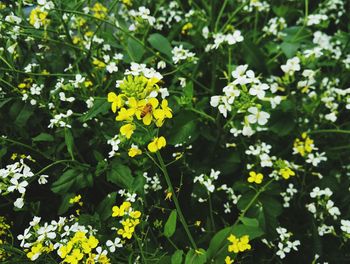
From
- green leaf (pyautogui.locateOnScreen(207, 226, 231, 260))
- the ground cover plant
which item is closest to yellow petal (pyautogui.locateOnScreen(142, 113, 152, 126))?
the ground cover plant

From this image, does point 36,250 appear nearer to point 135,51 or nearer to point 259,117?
point 259,117

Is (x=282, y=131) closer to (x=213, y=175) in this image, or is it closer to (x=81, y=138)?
(x=213, y=175)

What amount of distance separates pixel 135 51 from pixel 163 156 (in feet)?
1.70

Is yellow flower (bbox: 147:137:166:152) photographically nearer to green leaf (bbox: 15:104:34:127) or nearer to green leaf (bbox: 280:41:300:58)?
green leaf (bbox: 15:104:34:127)

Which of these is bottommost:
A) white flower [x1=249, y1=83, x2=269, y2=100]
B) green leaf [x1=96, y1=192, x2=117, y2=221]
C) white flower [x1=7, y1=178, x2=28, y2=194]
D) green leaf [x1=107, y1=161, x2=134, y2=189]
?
green leaf [x1=96, y1=192, x2=117, y2=221]

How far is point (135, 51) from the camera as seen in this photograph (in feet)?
6.22

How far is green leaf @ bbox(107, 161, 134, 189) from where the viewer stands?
1.53 metres

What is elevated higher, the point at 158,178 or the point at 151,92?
the point at 151,92

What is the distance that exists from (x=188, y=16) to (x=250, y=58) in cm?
42

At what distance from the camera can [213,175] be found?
1663 millimetres

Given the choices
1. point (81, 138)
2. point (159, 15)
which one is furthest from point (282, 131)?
point (159, 15)

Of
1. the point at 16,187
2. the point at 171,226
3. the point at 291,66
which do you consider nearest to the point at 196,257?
Result: the point at 171,226

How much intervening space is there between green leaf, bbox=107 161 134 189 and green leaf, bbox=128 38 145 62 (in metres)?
0.53

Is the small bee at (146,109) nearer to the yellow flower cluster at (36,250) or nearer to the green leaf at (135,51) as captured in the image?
the yellow flower cluster at (36,250)
